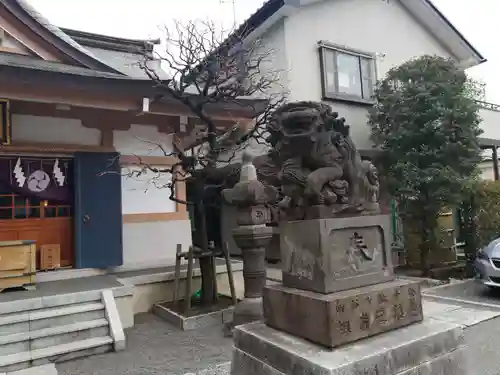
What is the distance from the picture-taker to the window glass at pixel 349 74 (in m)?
11.5

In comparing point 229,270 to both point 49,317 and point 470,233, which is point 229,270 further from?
point 470,233

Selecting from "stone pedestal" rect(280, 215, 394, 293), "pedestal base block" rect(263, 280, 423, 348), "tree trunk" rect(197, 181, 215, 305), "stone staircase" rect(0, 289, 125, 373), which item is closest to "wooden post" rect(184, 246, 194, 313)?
"tree trunk" rect(197, 181, 215, 305)

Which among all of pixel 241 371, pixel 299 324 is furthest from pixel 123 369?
pixel 299 324

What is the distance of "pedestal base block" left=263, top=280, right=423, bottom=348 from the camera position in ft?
9.66

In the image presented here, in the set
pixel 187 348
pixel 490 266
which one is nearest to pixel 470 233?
pixel 490 266

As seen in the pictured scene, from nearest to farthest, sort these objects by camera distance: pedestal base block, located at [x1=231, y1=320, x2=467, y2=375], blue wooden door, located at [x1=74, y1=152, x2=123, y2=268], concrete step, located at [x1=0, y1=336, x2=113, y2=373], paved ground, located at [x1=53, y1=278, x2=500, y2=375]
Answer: pedestal base block, located at [x1=231, y1=320, x2=467, y2=375]
paved ground, located at [x1=53, y1=278, x2=500, y2=375]
concrete step, located at [x1=0, y1=336, x2=113, y2=373]
blue wooden door, located at [x1=74, y1=152, x2=123, y2=268]

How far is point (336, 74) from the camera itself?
11.3m

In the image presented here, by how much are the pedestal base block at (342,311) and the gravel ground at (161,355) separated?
6.07ft

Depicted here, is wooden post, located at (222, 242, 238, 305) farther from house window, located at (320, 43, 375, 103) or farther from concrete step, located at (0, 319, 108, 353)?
house window, located at (320, 43, 375, 103)

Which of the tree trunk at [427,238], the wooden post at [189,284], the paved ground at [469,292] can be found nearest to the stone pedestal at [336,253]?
the wooden post at [189,284]

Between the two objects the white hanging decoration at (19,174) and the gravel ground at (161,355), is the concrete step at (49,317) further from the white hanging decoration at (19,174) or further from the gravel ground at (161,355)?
the white hanging decoration at (19,174)

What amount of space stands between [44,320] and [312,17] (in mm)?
9953

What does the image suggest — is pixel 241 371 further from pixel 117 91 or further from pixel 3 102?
pixel 3 102

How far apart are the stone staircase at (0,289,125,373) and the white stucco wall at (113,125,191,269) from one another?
7.48 ft
